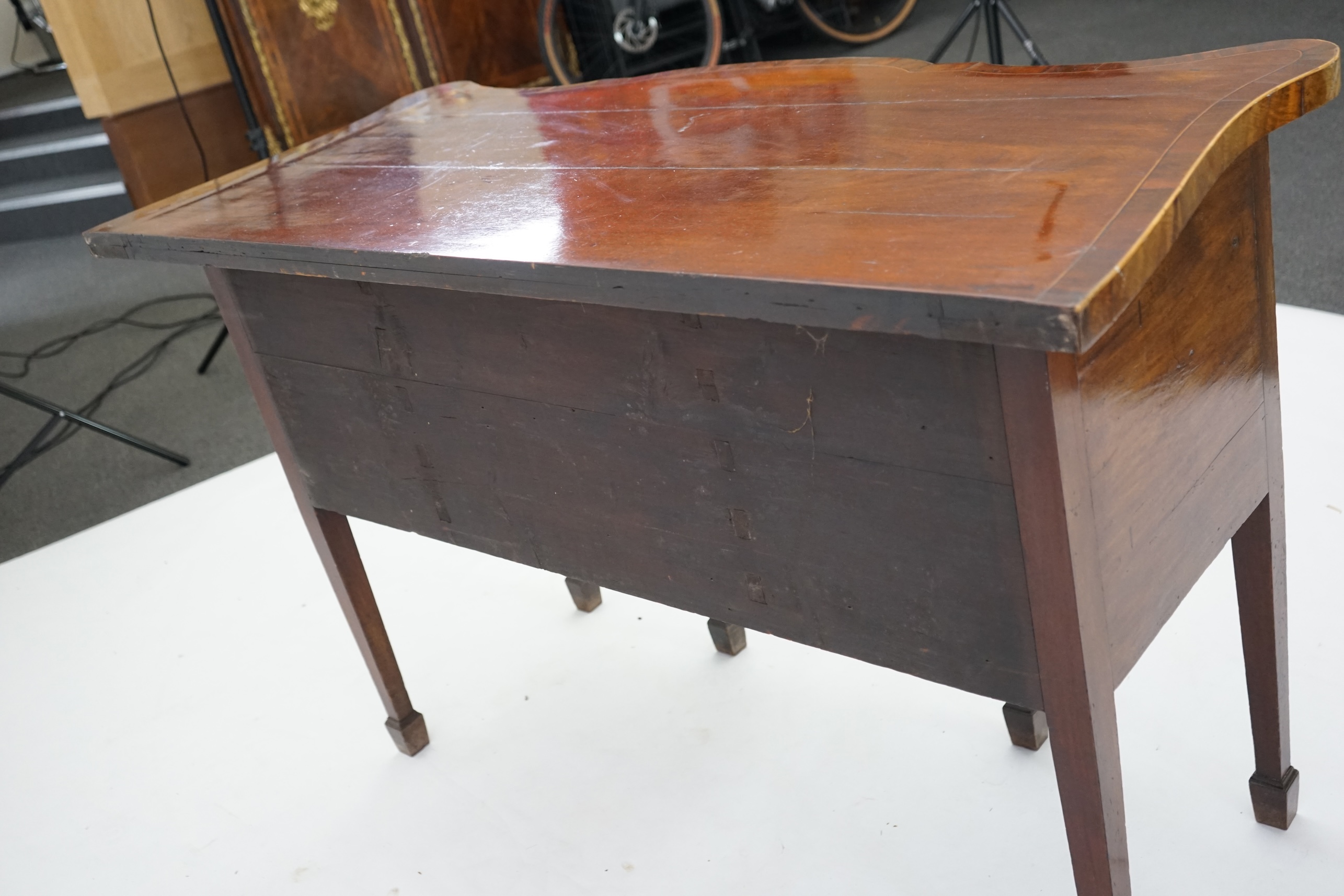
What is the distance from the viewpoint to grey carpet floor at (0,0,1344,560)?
8.52ft

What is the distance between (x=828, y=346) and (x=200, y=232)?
72cm

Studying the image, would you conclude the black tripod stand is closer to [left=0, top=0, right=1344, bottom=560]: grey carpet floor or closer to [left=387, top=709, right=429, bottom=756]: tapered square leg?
[left=0, top=0, right=1344, bottom=560]: grey carpet floor

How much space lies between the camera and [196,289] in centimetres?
393

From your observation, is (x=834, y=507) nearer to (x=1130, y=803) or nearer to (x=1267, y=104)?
(x=1267, y=104)

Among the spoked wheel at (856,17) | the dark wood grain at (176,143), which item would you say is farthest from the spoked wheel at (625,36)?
the dark wood grain at (176,143)

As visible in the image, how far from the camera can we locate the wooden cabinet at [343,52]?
148 inches

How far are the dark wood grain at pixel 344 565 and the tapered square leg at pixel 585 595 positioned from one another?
292 mm

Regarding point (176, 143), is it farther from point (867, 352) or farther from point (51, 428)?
point (867, 352)

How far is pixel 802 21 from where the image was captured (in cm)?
475

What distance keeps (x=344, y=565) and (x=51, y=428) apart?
1.52 m

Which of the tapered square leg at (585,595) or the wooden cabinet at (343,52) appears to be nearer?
the tapered square leg at (585,595)

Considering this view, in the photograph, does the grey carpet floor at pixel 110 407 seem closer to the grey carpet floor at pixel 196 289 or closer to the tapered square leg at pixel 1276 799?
Answer: the grey carpet floor at pixel 196 289

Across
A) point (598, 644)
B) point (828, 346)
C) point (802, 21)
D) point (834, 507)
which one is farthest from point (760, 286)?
point (802, 21)

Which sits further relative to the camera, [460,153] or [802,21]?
[802,21]
